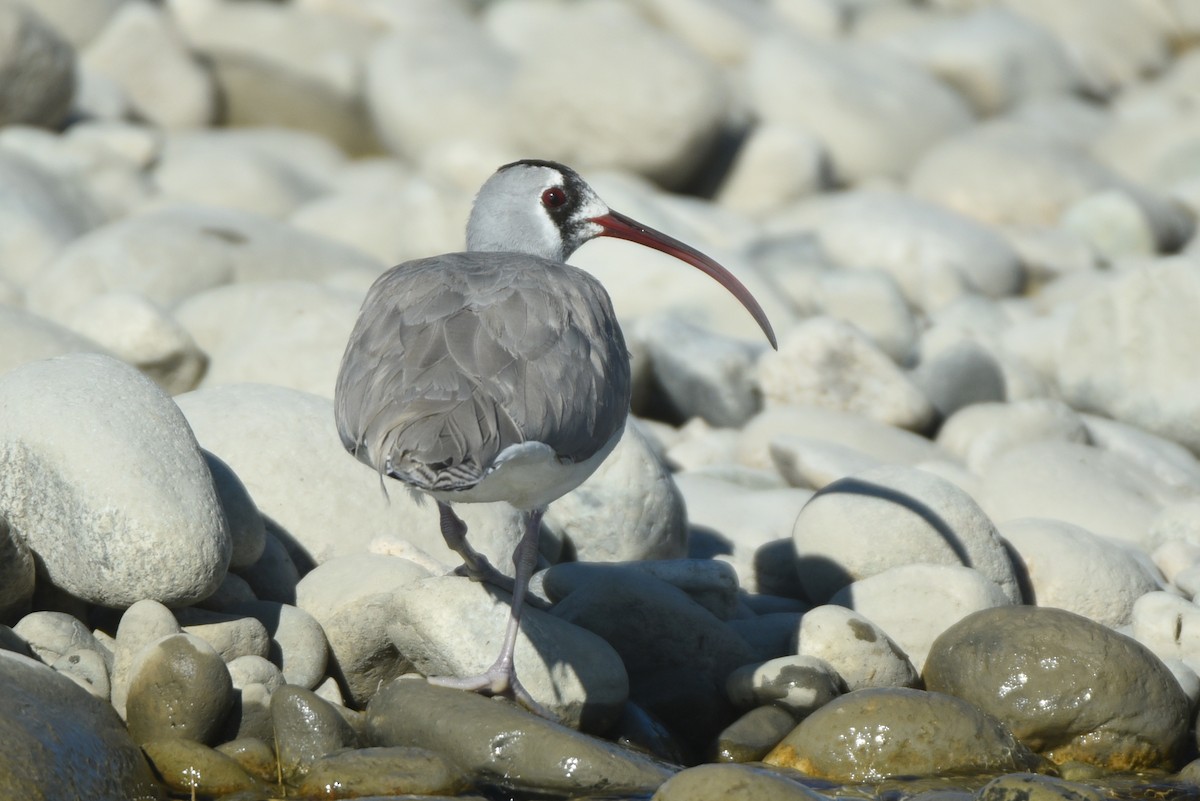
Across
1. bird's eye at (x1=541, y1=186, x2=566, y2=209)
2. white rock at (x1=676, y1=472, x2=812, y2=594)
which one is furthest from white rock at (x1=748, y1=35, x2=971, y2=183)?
bird's eye at (x1=541, y1=186, x2=566, y2=209)

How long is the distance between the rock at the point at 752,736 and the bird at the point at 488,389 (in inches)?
36.9

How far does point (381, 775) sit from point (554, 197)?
3661 mm

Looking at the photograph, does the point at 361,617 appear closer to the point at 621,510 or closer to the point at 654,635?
the point at 654,635

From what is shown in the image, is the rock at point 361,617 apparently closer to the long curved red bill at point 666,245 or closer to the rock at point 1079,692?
the long curved red bill at point 666,245

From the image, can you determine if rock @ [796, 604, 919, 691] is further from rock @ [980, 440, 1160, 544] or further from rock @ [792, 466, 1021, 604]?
rock @ [980, 440, 1160, 544]

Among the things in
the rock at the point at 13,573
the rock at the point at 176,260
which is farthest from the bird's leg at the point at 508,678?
the rock at the point at 176,260

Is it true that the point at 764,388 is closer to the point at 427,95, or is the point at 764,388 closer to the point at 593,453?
the point at 593,453

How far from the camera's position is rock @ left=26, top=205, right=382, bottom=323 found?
13.6m

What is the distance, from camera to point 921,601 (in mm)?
8570

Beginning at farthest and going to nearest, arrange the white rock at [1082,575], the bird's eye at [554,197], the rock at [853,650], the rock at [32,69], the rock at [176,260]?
the rock at [32,69] < the rock at [176,260] < the white rock at [1082,575] < the bird's eye at [554,197] < the rock at [853,650]

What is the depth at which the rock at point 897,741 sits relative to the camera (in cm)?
717

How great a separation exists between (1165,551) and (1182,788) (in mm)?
3028

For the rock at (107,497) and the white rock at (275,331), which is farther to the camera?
the white rock at (275,331)

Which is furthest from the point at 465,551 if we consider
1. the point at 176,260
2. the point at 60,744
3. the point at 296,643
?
the point at 176,260
